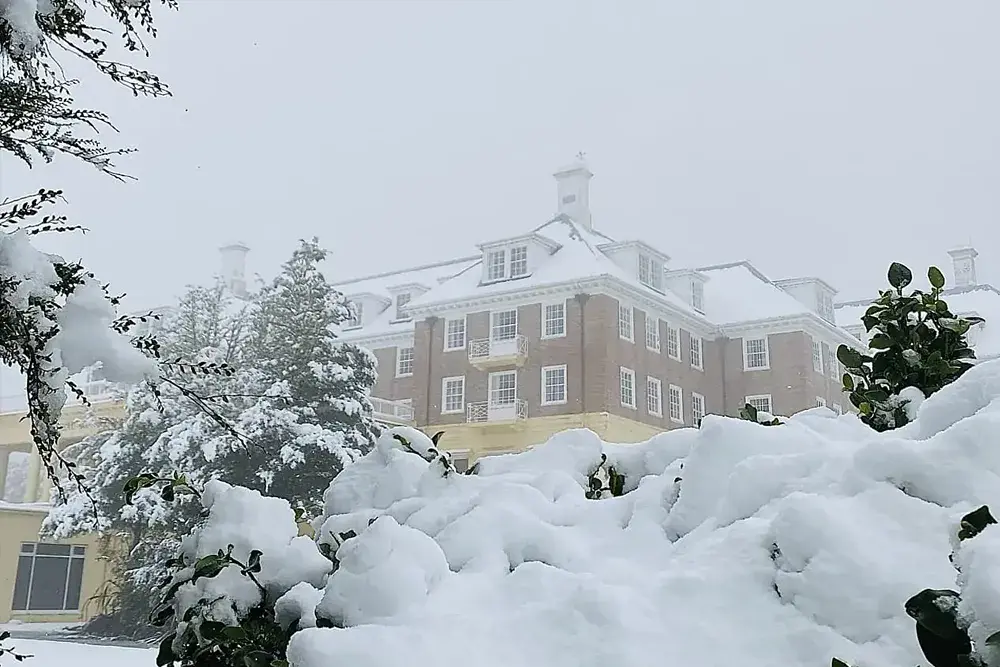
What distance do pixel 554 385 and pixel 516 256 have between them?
3.15 metres

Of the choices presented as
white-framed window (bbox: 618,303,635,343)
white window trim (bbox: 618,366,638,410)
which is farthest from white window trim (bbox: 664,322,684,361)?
white window trim (bbox: 618,366,638,410)

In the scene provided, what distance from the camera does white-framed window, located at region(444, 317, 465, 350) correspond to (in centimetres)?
1939

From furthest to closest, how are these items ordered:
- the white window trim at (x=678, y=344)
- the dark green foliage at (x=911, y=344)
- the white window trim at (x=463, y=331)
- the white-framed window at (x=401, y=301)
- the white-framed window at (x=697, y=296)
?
the white-framed window at (x=401, y=301) < the white-framed window at (x=697, y=296) < the white window trim at (x=678, y=344) < the white window trim at (x=463, y=331) < the dark green foliage at (x=911, y=344)

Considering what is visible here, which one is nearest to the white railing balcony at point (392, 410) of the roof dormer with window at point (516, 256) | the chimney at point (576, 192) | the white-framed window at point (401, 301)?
the white-framed window at point (401, 301)

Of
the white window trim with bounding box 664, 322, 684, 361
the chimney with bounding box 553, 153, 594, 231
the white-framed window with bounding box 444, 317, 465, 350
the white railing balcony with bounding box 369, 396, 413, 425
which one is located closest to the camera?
the white railing balcony with bounding box 369, 396, 413, 425

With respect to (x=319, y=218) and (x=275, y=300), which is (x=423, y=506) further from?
(x=319, y=218)

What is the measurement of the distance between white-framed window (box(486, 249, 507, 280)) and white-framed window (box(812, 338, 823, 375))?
23.0ft

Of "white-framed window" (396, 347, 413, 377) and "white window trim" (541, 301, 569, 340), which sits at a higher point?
"white window trim" (541, 301, 569, 340)

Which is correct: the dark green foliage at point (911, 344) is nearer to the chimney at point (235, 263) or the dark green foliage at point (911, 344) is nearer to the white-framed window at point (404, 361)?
the white-framed window at point (404, 361)

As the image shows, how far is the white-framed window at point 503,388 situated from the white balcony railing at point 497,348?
0.45 meters

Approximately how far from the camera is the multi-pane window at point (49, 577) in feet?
49.3

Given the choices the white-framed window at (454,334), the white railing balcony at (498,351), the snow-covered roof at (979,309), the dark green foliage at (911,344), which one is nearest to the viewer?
the dark green foliage at (911,344)

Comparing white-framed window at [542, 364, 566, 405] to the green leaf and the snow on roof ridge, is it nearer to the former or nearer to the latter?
the snow on roof ridge

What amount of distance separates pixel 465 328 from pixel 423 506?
1799 centimetres
